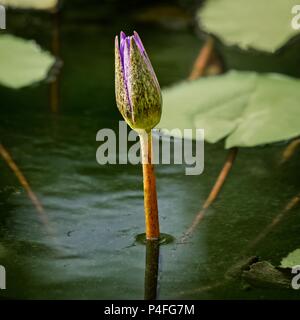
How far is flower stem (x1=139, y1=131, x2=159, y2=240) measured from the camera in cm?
155

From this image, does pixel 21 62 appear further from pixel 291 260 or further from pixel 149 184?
pixel 291 260

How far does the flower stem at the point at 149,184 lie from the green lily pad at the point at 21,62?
3.47 feet

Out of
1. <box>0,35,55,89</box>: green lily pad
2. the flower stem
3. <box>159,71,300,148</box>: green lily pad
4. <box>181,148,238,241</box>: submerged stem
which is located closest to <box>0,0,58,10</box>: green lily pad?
<box>0,35,55,89</box>: green lily pad

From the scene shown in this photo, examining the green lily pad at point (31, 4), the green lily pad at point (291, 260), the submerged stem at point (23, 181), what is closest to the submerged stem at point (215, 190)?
the green lily pad at point (291, 260)

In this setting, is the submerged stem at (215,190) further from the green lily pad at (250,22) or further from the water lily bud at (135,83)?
the green lily pad at (250,22)

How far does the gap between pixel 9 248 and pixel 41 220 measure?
0.47ft

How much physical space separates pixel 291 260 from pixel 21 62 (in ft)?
4.74

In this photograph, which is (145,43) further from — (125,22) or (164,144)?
(164,144)

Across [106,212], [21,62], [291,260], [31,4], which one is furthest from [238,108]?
[31,4]

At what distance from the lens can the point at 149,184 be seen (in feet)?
5.14

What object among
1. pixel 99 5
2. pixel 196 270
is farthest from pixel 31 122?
pixel 99 5

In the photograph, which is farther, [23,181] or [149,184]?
[23,181]

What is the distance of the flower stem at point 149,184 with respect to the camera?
1554 mm
